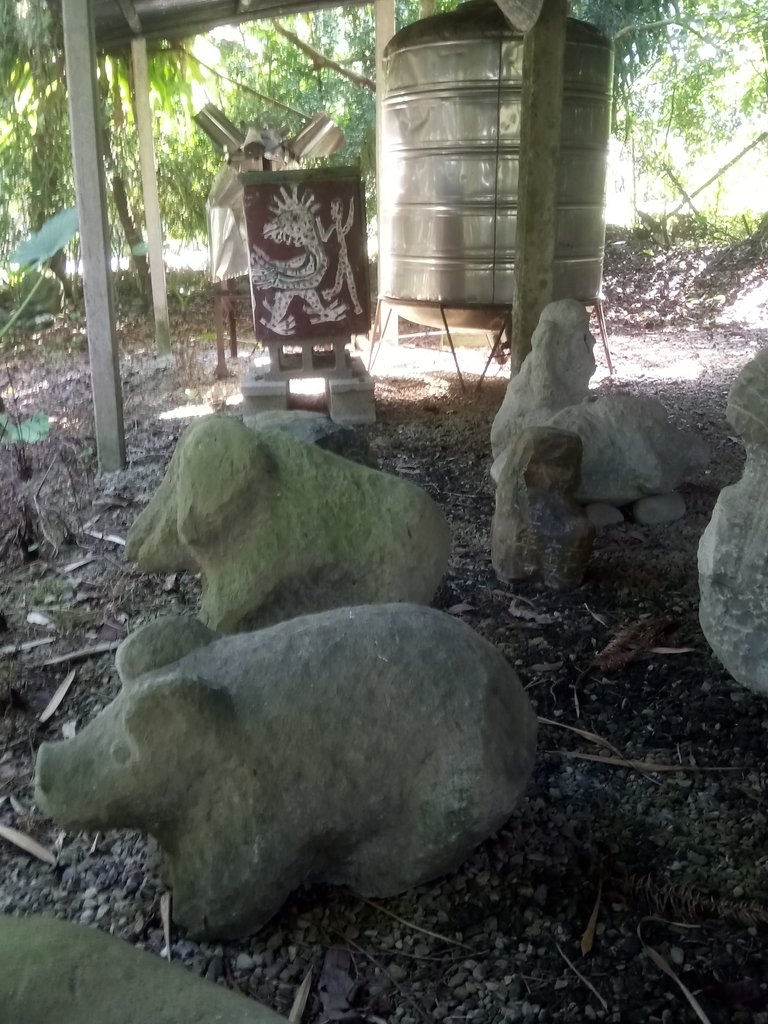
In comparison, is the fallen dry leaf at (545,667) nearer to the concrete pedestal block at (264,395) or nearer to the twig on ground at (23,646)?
the twig on ground at (23,646)

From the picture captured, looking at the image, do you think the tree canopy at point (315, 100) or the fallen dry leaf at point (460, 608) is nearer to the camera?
the fallen dry leaf at point (460, 608)

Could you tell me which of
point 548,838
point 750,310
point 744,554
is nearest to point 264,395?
point 744,554

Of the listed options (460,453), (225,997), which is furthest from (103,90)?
(225,997)

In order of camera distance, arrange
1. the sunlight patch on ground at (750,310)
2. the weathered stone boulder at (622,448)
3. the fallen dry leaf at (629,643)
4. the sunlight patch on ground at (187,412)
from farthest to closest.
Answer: the sunlight patch on ground at (750,310)
the sunlight patch on ground at (187,412)
the weathered stone boulder at (622,448)
the fallen dry leaf at (629,643)

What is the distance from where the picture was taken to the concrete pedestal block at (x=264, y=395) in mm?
4512

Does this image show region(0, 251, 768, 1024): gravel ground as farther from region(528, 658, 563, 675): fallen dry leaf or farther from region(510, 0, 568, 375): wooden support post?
region(510, 0, 568, 375): wooden support post

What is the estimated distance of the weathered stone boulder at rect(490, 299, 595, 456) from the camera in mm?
3369

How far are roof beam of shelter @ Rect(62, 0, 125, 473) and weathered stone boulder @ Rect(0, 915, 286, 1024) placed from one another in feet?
9.89

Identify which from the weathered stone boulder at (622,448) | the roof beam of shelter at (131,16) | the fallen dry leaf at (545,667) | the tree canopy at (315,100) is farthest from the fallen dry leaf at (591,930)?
the roof beam of shelter at (131,16)

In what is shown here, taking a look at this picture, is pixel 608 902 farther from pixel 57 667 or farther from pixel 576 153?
pixel 576 153

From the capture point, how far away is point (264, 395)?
4512 mm

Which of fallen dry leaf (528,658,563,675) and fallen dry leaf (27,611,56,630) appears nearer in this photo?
fallen dry leaf (528,658,563,675)

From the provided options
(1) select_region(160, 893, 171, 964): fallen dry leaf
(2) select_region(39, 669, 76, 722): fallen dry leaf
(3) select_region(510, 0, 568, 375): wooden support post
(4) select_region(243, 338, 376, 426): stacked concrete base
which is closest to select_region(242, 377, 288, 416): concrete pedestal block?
(4) select_region(243, 338, 376, 426): stacked concrete base

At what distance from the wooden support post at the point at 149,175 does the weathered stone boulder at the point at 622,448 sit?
147 inches
